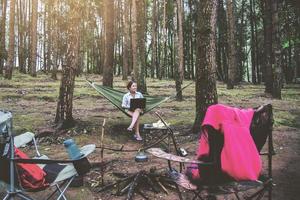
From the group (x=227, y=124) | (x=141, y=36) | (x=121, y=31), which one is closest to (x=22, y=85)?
(x=141, y=36)

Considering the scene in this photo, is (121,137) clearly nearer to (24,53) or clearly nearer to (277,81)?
(277,81)

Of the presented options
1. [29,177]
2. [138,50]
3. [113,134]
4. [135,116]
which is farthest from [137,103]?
[138,50]

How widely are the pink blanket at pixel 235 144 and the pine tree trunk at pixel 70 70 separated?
18.8 ft

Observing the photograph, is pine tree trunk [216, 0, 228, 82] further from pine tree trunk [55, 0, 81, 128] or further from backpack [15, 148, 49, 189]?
backpack [15, 148, 49, 189]

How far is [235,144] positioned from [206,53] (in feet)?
14.2

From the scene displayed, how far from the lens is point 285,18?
78.2ft

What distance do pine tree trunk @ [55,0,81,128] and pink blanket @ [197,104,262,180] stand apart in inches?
225

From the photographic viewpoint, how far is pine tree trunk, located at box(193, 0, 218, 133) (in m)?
7.26

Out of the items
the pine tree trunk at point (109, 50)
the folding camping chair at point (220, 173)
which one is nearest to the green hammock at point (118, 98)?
the folding camping chair at point (220, 173)

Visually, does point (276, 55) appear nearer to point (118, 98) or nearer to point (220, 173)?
point (118, 98)

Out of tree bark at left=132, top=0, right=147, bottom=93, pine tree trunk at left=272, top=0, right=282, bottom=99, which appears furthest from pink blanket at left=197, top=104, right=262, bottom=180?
pine tree trunk at left=272, top=0, right=282, bottom=99

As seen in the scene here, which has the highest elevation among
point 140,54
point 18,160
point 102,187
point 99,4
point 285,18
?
point 99,4

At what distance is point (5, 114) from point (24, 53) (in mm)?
29262

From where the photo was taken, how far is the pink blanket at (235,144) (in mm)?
3131
